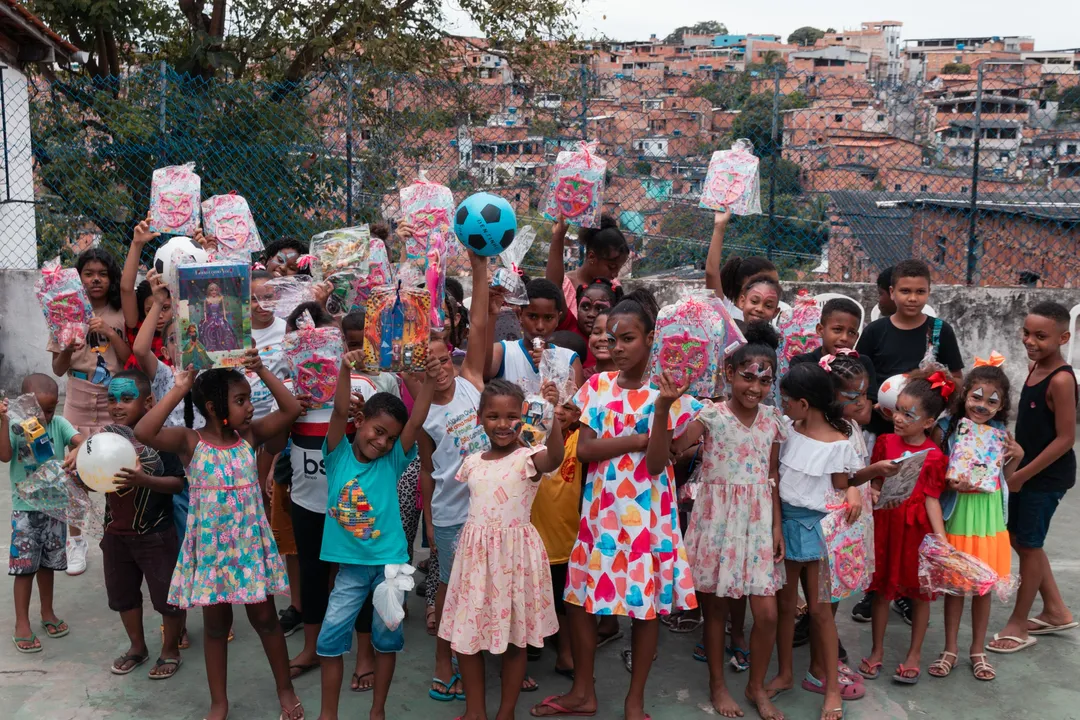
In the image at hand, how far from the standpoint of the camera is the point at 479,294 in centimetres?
367

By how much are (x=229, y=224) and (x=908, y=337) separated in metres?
3.13

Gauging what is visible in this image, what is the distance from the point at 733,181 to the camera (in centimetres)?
468

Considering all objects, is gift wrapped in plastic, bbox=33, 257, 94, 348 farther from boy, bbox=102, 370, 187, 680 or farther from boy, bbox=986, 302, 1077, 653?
boy, bbox=986, 302, 1077, 653

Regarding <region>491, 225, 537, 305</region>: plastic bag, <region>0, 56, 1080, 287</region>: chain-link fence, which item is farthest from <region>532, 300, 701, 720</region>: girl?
<region>0, 56, 1080, 287</region>: chain-link fence

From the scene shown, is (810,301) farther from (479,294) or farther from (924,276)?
(479,294)

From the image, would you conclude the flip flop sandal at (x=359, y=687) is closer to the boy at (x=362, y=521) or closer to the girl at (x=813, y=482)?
the boy at (x=362, y=521)

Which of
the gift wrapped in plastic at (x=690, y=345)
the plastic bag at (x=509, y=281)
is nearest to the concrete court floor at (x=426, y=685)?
the gift wrapped in plastic at (x=690, y=345)

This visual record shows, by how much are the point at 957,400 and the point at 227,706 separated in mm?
3058

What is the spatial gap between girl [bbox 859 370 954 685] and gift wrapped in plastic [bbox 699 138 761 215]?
120 cm

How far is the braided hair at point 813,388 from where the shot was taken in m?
3.63

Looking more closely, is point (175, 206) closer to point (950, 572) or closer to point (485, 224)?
point (485, 224)

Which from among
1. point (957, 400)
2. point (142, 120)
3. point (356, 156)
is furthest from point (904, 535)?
point (142, 120)

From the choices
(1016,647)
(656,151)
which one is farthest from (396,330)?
(656,151)

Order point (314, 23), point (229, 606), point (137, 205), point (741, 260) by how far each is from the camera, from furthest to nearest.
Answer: point (314, 23) → point (137, 205) → point (741, 260) → point (229, 606)
